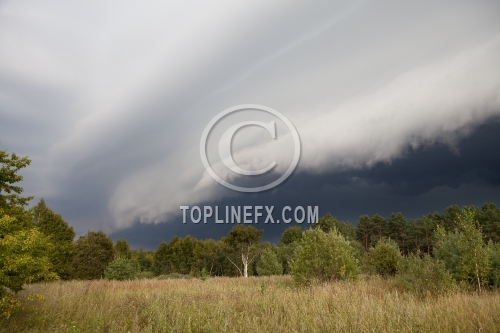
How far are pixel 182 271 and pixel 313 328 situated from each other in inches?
2223

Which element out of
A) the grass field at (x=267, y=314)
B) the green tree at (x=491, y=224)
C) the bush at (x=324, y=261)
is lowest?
the grass field at (x=267, y=314)

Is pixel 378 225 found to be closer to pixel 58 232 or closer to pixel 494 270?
Result: pixel 494 270

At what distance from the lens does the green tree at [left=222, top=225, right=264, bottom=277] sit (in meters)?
48.2

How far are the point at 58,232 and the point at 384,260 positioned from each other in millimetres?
38330

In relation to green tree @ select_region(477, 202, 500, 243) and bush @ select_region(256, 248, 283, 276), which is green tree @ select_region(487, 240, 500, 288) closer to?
A: bush @ select_region(256, 248, 283, 276)

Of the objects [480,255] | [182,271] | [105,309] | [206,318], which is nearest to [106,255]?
[182,271]

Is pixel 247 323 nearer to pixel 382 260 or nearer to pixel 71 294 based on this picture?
pixel 71 294

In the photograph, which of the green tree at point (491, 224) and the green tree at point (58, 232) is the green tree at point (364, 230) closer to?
the green tree at point (491, 224)

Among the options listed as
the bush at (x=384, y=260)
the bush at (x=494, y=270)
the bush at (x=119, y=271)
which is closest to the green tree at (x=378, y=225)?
the bush at (x=384, y=260)

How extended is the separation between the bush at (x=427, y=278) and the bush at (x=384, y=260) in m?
8.18

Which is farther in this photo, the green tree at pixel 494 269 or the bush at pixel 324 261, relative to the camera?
the bush at pixel 324 261

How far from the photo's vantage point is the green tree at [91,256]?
37.5m

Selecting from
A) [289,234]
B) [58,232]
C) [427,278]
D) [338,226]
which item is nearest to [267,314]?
[427,278]

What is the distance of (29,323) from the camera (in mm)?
9102
